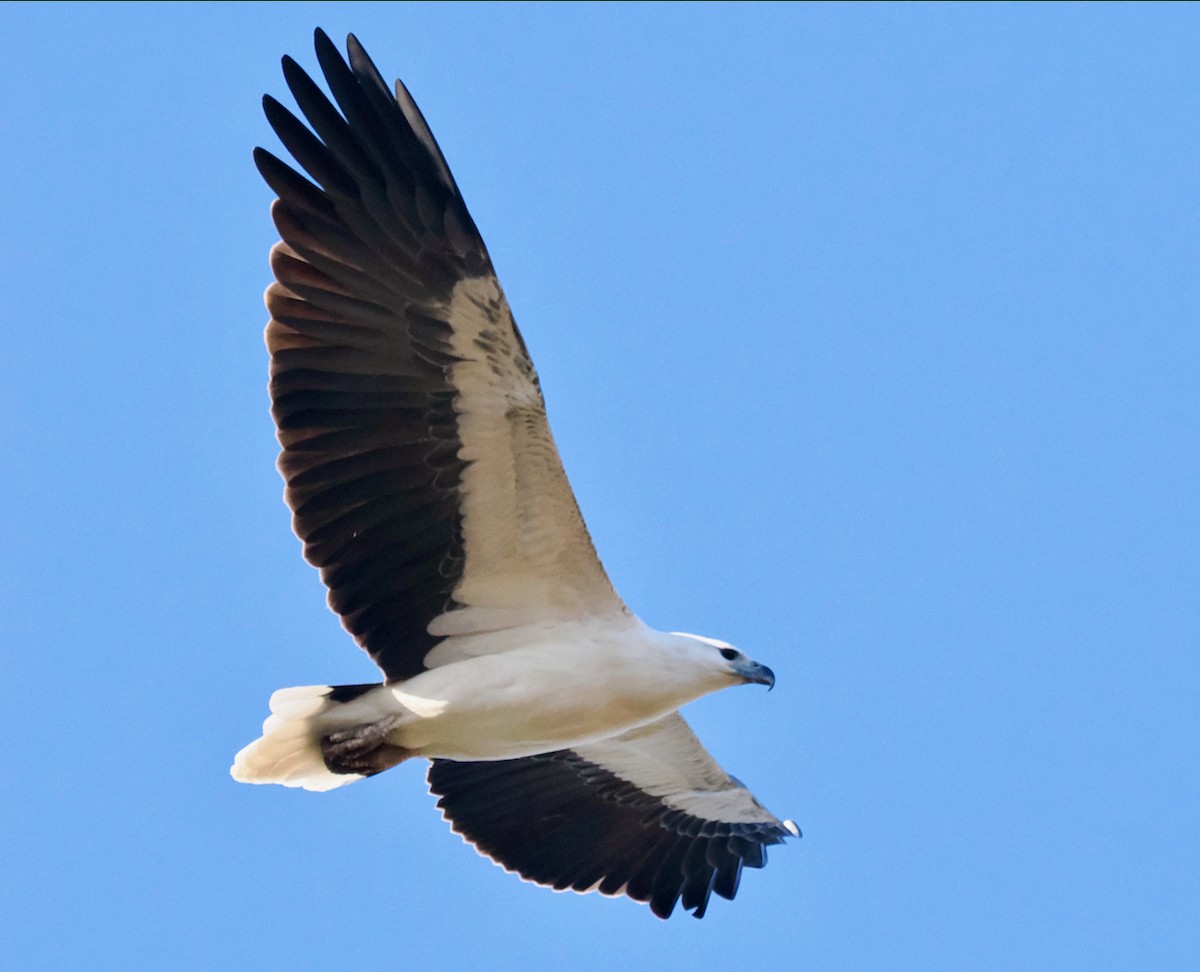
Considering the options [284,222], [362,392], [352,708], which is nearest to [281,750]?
A: [352,708]

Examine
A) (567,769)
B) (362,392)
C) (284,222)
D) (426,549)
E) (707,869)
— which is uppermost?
(284,222)

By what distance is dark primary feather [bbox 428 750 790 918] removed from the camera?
12.8 metres

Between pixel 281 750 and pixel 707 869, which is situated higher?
pixel 281 750

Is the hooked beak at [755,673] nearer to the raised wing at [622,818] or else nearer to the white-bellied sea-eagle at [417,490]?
the white-bellied sea-eagle at [417,490]

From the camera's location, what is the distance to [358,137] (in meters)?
10.6

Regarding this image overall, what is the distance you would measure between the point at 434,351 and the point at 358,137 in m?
1.25

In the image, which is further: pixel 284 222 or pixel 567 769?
pixel 567 769

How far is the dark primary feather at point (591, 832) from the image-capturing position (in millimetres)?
12773

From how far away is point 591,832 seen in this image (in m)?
12.9

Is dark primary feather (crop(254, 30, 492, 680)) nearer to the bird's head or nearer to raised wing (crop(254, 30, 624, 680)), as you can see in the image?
raised wing (crop(254, 30, 624, 680))

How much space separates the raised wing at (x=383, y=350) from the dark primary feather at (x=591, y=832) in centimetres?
237

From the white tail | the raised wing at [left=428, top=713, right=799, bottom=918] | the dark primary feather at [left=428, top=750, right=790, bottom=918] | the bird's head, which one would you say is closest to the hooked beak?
the bird's head

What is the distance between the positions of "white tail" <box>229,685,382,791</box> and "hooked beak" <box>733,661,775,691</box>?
7.16 ft

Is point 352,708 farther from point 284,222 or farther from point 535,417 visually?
point 284,222
